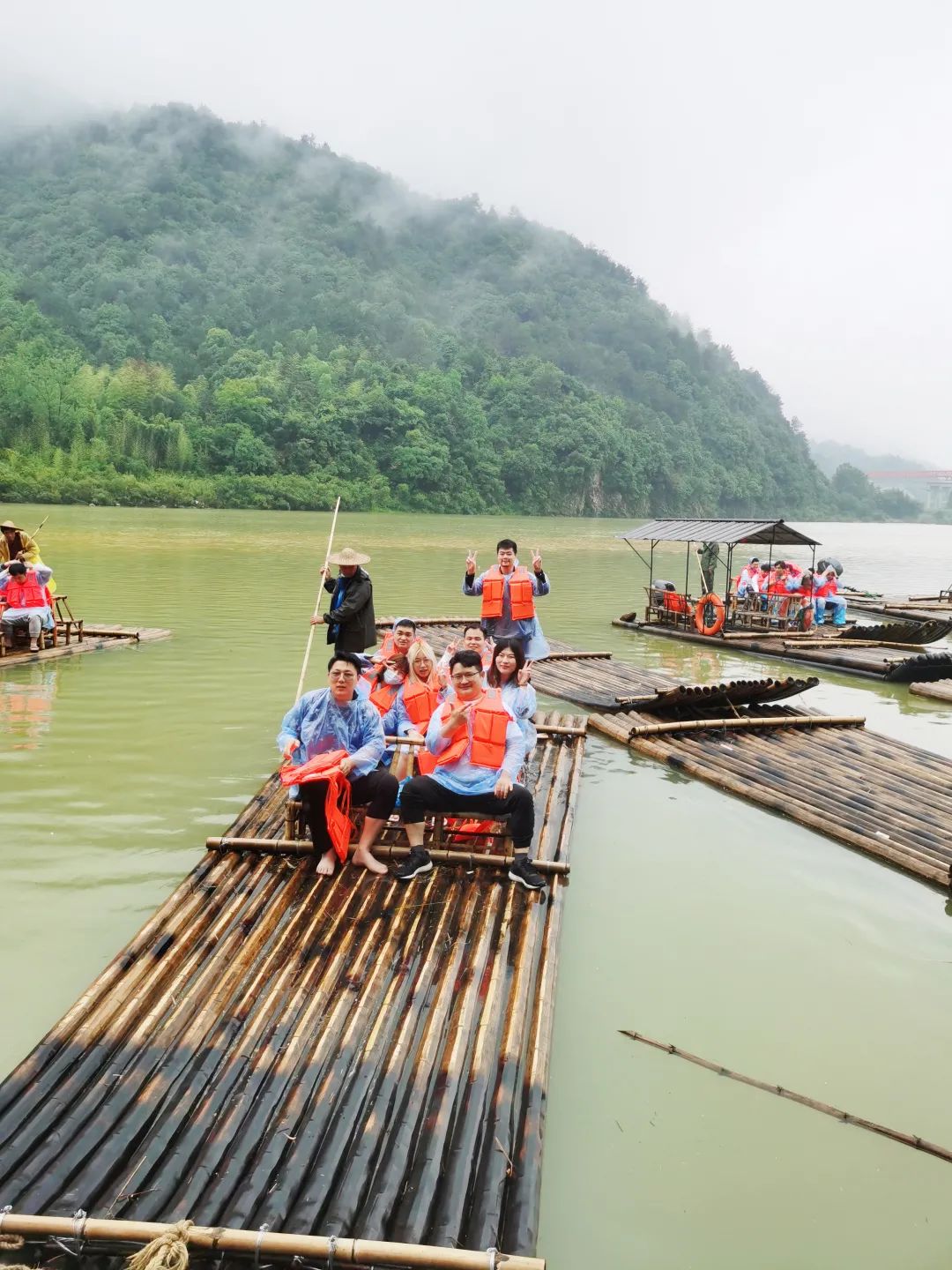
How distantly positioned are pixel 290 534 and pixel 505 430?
36062 mm

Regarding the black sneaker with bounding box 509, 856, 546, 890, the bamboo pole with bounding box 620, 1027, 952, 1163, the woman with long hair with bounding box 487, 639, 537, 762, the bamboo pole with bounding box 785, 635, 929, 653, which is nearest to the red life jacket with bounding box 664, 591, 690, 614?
the bamboo pole with bounding box 785, 635, 929, 653

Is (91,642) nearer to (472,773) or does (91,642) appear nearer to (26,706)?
(26,706)

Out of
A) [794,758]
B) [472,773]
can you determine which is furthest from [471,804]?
[794,758]

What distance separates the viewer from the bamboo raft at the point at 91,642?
9.38m

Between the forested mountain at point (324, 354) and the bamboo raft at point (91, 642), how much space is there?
3650 centimetres

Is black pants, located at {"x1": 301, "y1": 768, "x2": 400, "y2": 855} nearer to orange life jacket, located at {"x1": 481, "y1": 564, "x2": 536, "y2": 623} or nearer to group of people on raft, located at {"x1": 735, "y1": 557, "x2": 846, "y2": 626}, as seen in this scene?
orange life jacket, located at {"x1": 481, "y1": 564, "x2": 536, "y2": 623}

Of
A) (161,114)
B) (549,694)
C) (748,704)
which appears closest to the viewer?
(748,704)

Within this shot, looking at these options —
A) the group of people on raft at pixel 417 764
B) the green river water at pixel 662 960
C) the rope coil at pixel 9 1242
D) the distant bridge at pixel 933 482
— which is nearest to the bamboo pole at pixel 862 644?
the green river water at pixel 662 960

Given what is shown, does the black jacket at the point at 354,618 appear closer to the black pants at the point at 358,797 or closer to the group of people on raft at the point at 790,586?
the black pants at the point at 358,797

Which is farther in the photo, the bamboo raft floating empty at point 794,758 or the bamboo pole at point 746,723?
the bamboo pole at point 746,723

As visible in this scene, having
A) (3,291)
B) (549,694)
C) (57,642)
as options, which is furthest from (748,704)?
(3,291)

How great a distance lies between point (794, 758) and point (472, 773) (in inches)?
133

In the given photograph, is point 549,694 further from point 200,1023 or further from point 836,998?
point 200,1023

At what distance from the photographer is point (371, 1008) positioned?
3.13 m
